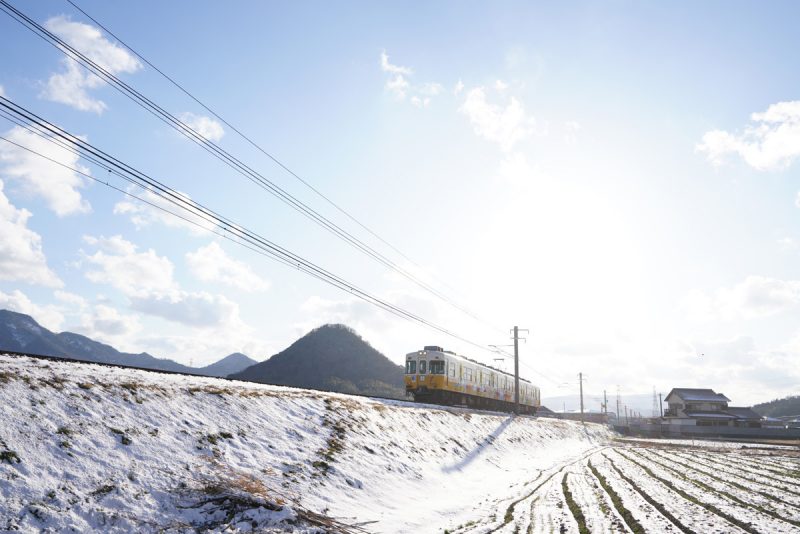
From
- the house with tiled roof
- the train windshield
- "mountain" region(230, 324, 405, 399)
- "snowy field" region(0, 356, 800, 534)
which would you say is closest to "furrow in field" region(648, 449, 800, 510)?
"snowy field" region(0, 356, 800, 534)

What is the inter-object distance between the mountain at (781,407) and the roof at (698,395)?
290 ft

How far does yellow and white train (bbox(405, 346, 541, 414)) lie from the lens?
31594mm

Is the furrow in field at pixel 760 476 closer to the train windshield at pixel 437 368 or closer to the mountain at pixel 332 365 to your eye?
the train windshield at pixel 437 368

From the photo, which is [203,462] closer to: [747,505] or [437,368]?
Result: [747,505]

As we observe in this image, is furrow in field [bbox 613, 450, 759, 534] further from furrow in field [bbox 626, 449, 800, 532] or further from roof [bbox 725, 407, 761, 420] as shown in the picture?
roof [bbox 725, 407, 761, 420]

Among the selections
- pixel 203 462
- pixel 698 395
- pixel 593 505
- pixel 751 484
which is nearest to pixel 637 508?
pixel 593 505

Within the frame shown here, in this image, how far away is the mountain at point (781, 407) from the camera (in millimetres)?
141000

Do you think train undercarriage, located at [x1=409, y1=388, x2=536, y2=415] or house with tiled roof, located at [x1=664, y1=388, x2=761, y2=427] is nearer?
train undercarriage, located at [x1=409, y1=388, x2=536, y2=415]

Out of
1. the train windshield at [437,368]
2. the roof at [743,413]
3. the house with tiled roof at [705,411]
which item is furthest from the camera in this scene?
the roof at [743,413]

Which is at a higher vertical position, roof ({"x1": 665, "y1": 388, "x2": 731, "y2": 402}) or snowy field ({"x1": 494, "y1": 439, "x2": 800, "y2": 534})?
roof ({"x1": 665, "y1": 388, "x2": 731, "y2": 402})

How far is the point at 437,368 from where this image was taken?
Result: 31.6 metres

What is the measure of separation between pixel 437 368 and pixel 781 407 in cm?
17067

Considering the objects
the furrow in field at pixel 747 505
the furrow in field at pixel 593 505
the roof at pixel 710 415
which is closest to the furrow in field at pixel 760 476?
the furrow in field at pixel 747 505

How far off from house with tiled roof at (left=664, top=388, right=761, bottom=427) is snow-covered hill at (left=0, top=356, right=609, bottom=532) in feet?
232
